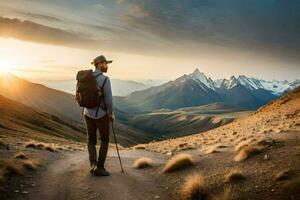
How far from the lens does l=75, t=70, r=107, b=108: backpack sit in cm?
1452

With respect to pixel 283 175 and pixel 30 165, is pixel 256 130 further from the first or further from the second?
pixel 283 175

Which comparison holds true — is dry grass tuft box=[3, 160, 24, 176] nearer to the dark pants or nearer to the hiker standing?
the hiker standing

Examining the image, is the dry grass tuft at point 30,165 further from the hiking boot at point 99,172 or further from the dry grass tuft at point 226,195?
the dry grass tuft at point 226,195

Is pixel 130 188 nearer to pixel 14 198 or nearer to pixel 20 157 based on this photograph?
pixel 14 198

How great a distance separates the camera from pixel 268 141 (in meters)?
16.8

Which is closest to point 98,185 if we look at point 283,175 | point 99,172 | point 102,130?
point 99,172

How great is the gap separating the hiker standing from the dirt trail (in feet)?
2.52

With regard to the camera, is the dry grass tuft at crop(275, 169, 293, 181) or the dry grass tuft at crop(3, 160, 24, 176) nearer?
the dry grass tuft at crop(275, 169, 293, 181)

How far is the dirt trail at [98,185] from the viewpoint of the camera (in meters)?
12.5

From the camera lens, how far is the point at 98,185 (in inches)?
529

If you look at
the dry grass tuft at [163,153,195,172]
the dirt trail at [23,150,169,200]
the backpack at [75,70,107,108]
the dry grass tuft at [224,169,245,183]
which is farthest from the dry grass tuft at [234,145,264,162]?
the backpack at [75,70,107,108]

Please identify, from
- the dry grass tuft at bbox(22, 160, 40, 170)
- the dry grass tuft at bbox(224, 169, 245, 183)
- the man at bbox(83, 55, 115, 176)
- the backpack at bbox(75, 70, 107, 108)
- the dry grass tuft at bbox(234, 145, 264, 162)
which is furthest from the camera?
the dry grass tuft at bbox(22, 160, 40, 170)

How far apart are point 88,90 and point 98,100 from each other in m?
0.48

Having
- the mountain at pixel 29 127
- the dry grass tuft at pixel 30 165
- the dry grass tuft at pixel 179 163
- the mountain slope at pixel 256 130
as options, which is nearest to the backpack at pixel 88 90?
the dry grass tuft at pixel 179 163
